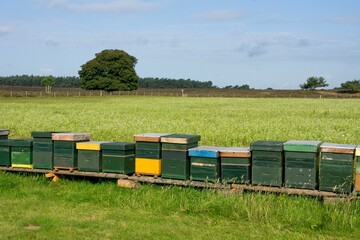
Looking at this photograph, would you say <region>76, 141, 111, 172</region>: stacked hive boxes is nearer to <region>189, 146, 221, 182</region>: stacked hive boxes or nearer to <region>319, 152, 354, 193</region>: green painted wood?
<region>189, 146, 221, 182</region>: stacked hive boxes

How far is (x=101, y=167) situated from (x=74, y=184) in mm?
785

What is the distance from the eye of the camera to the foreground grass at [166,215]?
7.90 meters

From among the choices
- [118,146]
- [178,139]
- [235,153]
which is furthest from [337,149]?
[118,146]

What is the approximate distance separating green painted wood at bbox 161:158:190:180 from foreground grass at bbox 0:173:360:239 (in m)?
0.31

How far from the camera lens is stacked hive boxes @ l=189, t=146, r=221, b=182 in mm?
10344

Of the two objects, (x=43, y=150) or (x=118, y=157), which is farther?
(x=43, y=150)

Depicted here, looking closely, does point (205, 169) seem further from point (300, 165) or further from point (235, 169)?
point (300, 165)

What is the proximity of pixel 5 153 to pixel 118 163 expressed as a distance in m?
3.57

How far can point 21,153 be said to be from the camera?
12.4m

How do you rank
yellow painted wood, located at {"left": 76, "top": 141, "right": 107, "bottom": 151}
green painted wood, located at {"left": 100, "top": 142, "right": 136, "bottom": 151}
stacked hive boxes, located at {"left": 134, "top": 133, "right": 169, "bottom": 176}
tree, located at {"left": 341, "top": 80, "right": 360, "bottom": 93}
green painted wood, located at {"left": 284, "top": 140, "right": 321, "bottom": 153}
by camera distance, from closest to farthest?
green painted wood, located at {"left": 284, "top": 140, "right": 321, "bottom": 153} → stacked hive boxes, located at {"left": 134, "top": 133, "right": 169, "bottom": 176} → green painted wood, located at {"left": 100, "top": 142, "right": 136, "bottom": 151} → yellow painted wood, located at {"left": 76, "top": 141, "right": 107, "bottom": 151} → tree, located at {"left": 341, "top": 80, "right": 360, "bottom": 93}

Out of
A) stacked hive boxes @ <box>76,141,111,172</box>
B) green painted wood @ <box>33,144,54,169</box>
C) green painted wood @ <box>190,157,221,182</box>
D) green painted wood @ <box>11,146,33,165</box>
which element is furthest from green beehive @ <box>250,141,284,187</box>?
green painted wood @ <box>11,146,33,165</box>

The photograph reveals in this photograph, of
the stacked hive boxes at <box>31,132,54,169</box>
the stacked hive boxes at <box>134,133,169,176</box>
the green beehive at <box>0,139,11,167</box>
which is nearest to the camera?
the stacked hive boxes at <box>134,133,169,176</box>

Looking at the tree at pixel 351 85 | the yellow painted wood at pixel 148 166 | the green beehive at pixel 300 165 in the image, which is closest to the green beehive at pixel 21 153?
the yellow painted wood at pixel 148 166

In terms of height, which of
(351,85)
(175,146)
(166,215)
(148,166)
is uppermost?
(351,85)
